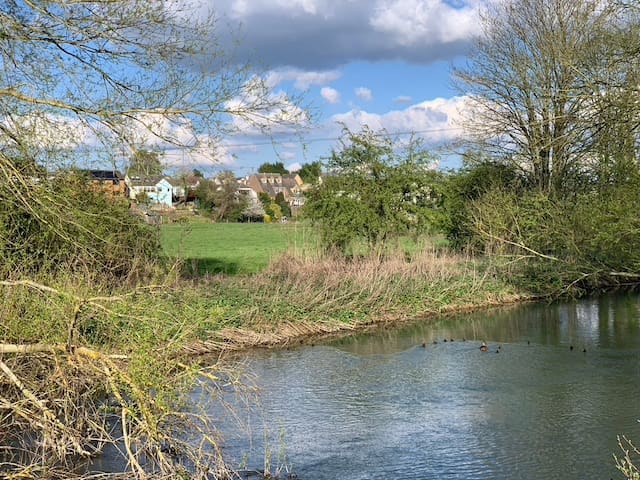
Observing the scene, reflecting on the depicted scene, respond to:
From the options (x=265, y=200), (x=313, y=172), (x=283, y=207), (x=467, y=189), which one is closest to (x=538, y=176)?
(x=467, y=189)

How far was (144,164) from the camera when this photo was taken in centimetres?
781

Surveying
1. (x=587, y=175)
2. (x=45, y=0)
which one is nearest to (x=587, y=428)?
(x=45, y=0)

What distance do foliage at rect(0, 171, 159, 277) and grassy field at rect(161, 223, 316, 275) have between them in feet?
3.51

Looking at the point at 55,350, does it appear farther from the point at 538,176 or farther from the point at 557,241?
the point at 538,176

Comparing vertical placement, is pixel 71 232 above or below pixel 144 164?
below

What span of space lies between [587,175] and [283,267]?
414 inches

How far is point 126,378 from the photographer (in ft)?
20.1

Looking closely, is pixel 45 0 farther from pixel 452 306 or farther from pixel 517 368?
pixel 452 306

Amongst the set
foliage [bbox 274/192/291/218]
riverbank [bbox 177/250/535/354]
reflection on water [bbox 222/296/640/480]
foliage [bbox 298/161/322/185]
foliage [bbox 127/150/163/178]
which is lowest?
reflection on water [bbox 222/296/640/480]

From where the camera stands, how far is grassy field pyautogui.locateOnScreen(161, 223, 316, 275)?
20.6 metres

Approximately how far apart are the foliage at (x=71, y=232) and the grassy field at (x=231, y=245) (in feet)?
3.51

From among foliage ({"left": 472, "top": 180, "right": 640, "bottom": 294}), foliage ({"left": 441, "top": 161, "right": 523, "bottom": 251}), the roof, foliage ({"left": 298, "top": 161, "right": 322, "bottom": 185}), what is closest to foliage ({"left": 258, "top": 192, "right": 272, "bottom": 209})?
foliage ({"left": 441, "top": 161, "right": 523, "bottom": 251})

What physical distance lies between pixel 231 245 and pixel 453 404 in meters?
28.3

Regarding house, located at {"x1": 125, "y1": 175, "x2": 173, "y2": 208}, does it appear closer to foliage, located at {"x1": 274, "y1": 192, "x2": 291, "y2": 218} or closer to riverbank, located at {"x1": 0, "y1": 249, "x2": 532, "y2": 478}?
riverbank, located at {"x1": 0, "y1": 249, "x2": 532, "y2": 478}
